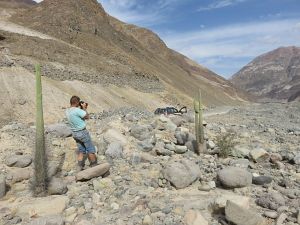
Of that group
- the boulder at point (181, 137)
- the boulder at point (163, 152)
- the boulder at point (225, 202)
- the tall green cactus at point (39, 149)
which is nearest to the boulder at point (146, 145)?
the boulder at point (163, 152)

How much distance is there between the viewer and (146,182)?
9.20 m

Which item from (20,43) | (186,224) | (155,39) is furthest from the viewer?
(155,39)

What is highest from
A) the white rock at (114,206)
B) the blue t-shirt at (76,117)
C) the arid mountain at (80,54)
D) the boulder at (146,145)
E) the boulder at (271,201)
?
the arid mountain at (80,54)

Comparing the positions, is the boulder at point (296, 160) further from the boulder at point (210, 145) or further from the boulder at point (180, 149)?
the boulder at point (180, 149)

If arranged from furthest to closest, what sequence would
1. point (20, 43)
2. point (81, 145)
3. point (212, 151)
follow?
point (20, 43) < point (212, 151) < point (81, 145)

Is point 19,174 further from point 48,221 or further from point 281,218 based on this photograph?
point 281,218

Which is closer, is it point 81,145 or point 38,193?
point 38,193

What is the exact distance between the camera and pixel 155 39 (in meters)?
100

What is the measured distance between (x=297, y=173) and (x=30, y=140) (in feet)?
23.8

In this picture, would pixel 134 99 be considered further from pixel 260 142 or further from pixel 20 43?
pixel 260 142

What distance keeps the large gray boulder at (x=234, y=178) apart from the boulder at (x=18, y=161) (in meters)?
4.59

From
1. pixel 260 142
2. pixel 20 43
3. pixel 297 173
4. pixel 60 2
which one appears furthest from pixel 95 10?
pixel 297 173

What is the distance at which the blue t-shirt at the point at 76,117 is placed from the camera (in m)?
8.76

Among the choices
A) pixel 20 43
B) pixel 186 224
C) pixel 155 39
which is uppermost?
pixel 155 39
